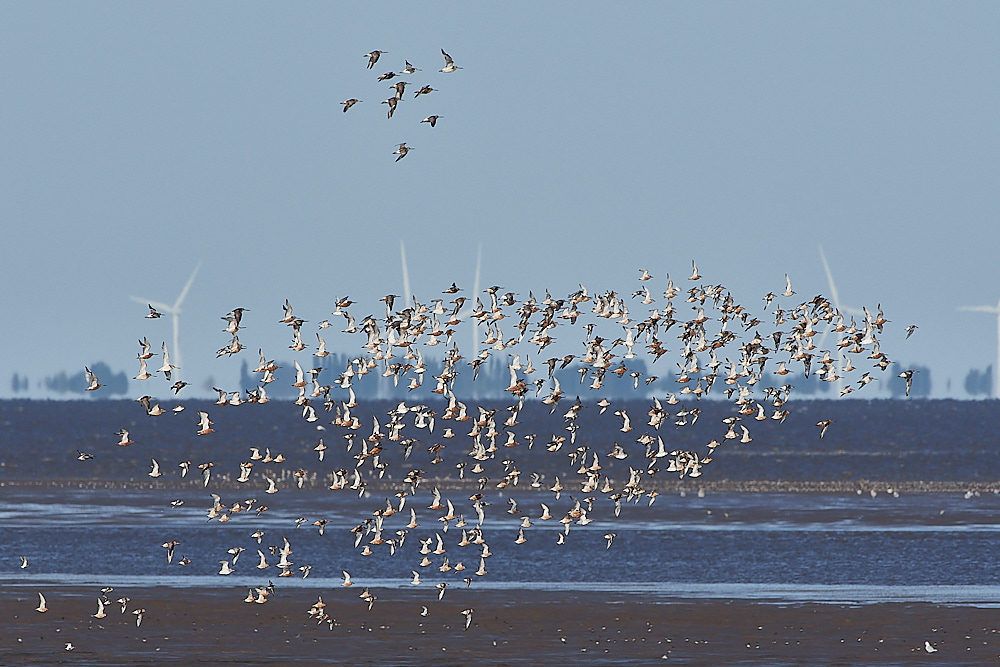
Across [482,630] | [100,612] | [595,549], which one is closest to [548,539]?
[595,549]

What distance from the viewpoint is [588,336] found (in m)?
45.9

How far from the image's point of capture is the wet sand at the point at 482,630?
35.5m

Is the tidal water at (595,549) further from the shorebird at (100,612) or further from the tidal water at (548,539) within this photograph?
the shorebird at (100,612)

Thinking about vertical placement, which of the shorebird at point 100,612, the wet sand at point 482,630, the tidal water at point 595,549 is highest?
the tidal water at point 595,549

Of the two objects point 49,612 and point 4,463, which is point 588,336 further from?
point 4,463

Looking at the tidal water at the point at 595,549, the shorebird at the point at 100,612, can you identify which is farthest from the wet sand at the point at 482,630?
the tidal water at the point at 595,549

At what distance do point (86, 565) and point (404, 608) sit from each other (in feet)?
43.3

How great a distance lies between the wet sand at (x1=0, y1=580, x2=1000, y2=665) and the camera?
35531 millimetres

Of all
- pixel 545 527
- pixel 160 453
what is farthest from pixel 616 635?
pixel 160 453

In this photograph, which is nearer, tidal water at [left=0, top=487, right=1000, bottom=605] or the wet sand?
the wet sand

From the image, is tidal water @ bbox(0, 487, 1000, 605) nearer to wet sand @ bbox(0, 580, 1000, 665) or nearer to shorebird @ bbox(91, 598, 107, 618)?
wet sand @ bbox(0, 580, 1000, 665)

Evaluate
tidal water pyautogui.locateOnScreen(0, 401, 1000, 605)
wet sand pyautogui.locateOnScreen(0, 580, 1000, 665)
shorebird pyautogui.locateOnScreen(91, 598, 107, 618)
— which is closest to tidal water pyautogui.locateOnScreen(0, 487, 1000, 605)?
tidal water pyautogui.locateOnScreen(0, 401, 1000, 605)

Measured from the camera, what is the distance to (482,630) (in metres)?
39.0

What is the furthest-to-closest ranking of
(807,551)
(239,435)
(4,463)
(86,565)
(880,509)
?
(239,435) < (4,463) < (880,509) < (807,551) < (86,565)
